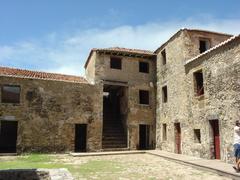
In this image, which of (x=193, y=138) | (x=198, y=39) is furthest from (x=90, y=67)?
(x=193, y=138)

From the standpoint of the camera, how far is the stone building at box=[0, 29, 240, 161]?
14.1 metres

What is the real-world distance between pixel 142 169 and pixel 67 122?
29.3 feet

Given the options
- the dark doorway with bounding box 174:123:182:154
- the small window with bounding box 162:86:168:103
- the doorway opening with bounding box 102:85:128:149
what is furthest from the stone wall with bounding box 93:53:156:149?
the dark doorway with bounding box 174:123:182:154

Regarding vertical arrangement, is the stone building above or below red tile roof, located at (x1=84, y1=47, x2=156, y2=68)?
below

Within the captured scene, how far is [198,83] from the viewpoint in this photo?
16.5 meters

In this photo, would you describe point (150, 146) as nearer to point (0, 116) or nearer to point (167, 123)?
point (167, 123)

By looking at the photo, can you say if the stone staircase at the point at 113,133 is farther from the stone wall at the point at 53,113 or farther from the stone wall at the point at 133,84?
the stone wall at the point at 53,113

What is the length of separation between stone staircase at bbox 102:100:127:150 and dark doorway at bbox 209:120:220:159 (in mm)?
8148

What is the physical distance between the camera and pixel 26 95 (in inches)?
736

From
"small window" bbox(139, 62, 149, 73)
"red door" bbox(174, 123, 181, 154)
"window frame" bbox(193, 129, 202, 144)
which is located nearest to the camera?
"window frame" bbox(193, 129, 202, 144)

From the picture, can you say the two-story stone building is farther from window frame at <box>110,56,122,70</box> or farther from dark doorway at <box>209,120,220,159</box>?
dark doorway at <box>209,120,220,159</box>

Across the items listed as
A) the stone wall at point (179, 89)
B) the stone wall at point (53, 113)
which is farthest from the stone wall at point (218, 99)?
the stone wall at point (53, 113)

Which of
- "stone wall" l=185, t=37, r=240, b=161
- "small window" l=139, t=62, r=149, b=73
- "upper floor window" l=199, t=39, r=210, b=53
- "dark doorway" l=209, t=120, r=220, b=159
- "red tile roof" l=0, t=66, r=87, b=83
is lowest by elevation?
"dark doorway" l=209, t=120, r=220, b=159

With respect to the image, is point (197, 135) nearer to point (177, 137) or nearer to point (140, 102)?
point (177, 137)
